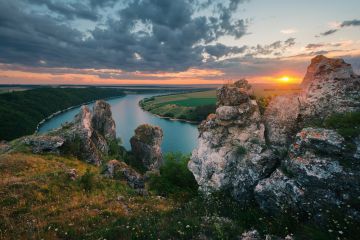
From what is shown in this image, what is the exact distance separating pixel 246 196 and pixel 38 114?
209m

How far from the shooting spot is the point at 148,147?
240 ft

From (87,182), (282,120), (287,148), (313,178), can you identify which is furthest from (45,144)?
(313,178)

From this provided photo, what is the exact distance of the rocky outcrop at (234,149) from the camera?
1362 centimetres

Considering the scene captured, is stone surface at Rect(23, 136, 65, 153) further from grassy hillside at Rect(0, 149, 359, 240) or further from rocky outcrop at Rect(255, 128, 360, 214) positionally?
rocky outcrop at Rect(255, 128, 360, 214)

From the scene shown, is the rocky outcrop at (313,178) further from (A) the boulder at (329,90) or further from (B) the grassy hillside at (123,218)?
(A) the boulder at (329,90)

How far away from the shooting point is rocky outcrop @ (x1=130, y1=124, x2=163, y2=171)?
7275 cm

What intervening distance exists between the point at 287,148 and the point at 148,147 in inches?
2366

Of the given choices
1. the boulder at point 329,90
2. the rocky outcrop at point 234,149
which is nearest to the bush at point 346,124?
the boulder at point 329,90

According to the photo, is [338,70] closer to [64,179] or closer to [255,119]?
[255,119]

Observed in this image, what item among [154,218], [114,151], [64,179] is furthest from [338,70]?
[114,151]

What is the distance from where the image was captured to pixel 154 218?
39.2 ft

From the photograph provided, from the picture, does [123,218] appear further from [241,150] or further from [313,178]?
[313,178]

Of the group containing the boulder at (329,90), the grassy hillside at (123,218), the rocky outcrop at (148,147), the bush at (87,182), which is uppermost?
the boulder at (329,90)

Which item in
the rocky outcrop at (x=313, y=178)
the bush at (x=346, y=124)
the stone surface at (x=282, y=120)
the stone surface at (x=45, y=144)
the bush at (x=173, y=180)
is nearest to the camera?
the rocky outcrop at (x=313, y=178)
